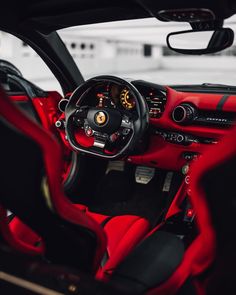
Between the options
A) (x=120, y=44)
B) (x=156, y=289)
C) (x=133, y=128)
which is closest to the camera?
(x=156, y=289)

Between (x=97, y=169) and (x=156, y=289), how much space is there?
1.86 meters

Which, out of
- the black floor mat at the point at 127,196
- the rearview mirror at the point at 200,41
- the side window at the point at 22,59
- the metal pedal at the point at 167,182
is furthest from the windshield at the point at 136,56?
the rearview mirror at the point at 200,41

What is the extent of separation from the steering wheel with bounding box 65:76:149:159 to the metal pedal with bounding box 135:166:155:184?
54 centimetres

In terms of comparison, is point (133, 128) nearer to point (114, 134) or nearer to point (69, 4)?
point (114, 134)

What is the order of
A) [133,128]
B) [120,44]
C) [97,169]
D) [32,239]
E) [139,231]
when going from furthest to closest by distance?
[120,44] → [97,169] → [133,128] → [139,231] → [32,239]

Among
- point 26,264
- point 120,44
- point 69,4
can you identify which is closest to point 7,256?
point 26,264

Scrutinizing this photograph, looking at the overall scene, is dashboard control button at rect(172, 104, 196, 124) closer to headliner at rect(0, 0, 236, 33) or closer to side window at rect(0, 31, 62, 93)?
headliner at rect(0, 0, 236, 33)

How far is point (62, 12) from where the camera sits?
238 cm

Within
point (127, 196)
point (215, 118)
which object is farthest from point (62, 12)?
point (127, 196)

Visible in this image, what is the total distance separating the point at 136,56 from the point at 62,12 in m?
20.0

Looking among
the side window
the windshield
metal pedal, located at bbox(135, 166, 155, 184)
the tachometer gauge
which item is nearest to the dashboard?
the tachometer gauge

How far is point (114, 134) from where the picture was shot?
2.49 metres

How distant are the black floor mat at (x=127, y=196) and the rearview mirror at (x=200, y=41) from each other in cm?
107

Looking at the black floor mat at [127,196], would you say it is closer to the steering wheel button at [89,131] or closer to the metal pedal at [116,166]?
the metal pedal at [116,166]
